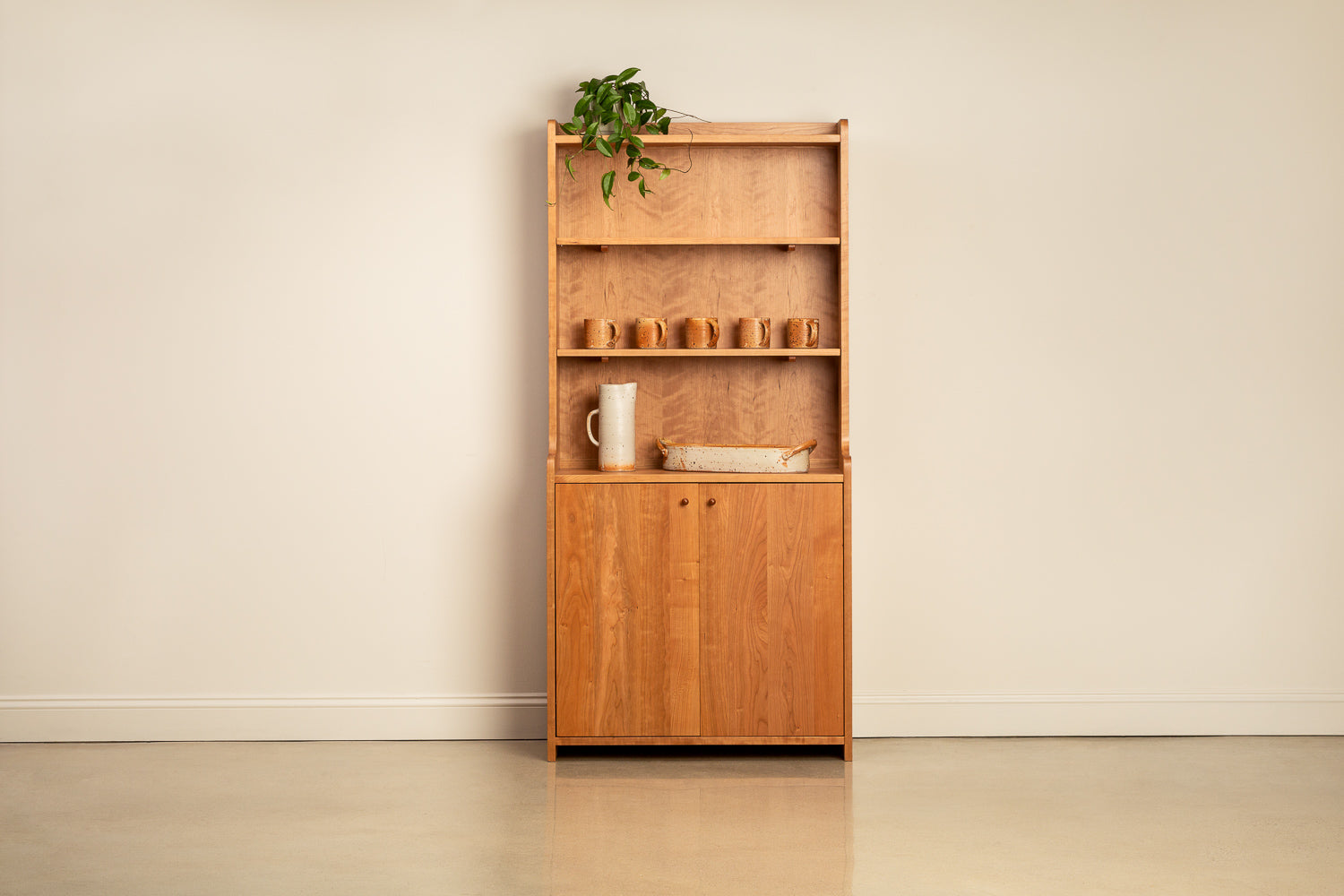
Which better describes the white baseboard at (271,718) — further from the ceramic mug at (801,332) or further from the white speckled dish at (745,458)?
the ceramic mug at (801,332)

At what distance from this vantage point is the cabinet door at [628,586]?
2947 millimetres

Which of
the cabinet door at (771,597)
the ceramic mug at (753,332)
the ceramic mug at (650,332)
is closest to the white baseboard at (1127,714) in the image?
the cabinet door at (771,597)

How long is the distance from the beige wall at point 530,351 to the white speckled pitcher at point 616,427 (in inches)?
12.8

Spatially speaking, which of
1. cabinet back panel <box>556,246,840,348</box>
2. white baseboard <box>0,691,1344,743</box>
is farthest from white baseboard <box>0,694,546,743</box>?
cabinet back panel <box>556,246,840,348</box>

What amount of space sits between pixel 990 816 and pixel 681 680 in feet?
3.09

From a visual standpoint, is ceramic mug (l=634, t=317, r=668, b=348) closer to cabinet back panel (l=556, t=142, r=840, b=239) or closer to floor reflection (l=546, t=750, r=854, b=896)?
cabinet back panel (l=556, t=142, r=840, b=239)

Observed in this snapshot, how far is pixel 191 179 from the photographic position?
3227mm

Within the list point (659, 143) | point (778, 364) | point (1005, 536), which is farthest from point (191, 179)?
point (1005, 536)

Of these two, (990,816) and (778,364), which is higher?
(778,364)

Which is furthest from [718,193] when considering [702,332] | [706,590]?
[706,590]

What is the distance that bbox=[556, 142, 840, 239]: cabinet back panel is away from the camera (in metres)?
3.17

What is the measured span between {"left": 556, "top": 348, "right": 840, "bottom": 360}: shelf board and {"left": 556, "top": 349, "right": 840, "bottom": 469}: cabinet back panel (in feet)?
0.52

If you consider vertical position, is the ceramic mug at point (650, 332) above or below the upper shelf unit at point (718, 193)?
below

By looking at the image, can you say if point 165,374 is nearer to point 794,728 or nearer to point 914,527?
point 794,728
